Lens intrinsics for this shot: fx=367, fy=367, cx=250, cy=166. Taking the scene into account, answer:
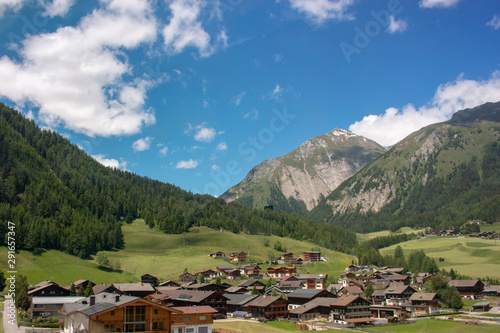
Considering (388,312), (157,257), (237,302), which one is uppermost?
(157,257)

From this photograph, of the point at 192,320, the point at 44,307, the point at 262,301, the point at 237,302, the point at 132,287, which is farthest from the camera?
the point at 132,287

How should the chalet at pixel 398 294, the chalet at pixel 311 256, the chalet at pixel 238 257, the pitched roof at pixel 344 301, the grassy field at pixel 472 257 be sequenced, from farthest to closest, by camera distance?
the chalet at pixel 311 256 < the chalet at pixel 238 257 < the grassy field at pixel 472 257 < the chalet at pixel 398 294 < the pitched roof at pixel 344 301

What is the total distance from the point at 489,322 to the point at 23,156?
651 feet

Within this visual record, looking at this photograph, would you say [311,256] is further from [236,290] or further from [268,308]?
[268,308]

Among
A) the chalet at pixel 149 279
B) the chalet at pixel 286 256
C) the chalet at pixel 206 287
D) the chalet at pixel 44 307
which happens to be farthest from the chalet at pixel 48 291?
the chalet at pixel 286 256

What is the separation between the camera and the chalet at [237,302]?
84.5m

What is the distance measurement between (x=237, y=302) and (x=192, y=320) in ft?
109

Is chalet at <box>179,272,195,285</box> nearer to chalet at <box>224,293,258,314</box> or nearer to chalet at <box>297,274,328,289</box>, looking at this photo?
chalet at <box>224,293,258,314</box>

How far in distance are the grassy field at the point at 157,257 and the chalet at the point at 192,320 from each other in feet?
186

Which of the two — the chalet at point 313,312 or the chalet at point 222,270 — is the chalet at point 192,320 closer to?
the chalet at point 313,312

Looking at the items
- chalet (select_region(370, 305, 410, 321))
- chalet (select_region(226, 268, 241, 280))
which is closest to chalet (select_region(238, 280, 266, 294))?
chalet (select_region(226, 268, 241, 280))

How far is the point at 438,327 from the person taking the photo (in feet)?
197

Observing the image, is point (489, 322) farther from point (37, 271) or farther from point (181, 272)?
point (37, 271)

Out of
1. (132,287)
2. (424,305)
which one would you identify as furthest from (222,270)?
(424,305)
